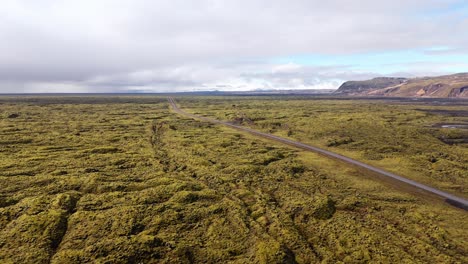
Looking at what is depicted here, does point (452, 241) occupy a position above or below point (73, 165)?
below

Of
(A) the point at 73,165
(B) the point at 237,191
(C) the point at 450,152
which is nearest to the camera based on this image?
(B) the point at 237,191

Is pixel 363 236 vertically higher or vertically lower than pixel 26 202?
lower

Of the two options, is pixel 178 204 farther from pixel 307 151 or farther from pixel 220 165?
pixel 307 151

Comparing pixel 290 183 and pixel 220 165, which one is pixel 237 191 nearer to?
pixel 290 183

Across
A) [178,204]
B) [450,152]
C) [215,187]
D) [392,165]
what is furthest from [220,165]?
[450,152]

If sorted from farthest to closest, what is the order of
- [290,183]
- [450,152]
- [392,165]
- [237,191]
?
1. [450,152]
2. [392,165]
3. [290,183]
4. [237,191]

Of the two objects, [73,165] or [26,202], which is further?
[73,165]

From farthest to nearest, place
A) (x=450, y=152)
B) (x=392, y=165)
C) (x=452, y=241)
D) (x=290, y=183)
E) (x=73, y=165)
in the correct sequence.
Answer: (x=450, y=152) < (x=392, y=165) < (x=73, y=165) < (x=290, y=183) < (x=452, y=241)

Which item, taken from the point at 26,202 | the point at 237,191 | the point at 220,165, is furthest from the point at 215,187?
the point at 26,202

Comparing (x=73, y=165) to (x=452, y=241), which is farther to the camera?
(x=73, y=165)
